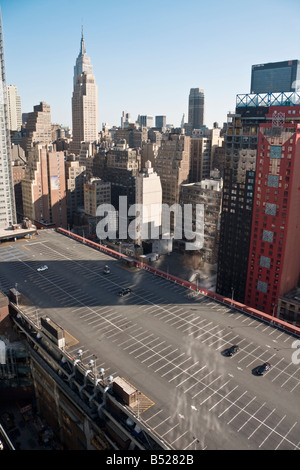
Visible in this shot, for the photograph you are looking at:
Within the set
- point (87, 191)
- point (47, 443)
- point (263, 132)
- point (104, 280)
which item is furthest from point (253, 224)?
point (87, 191)

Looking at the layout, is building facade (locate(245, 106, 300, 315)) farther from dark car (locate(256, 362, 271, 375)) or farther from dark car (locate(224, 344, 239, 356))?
dark car (locate(256, 362, 271, 375))

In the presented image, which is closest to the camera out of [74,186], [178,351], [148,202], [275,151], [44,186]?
[178,351]

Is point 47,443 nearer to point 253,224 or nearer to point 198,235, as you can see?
point 253,224

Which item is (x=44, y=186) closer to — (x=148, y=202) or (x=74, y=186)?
(x=74, y=186)

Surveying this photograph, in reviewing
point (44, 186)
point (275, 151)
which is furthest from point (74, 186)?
point (275, 151)

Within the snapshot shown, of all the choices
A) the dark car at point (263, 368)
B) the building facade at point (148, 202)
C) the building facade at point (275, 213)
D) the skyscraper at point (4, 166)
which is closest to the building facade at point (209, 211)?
the building facade at point (148, 202)

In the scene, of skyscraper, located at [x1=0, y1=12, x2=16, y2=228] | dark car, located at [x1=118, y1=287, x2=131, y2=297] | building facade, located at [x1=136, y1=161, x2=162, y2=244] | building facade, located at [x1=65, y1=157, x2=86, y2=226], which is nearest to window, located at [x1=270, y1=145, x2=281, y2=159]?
dark car, located at [x1=118, y1=287, x2=131, y2=297]
